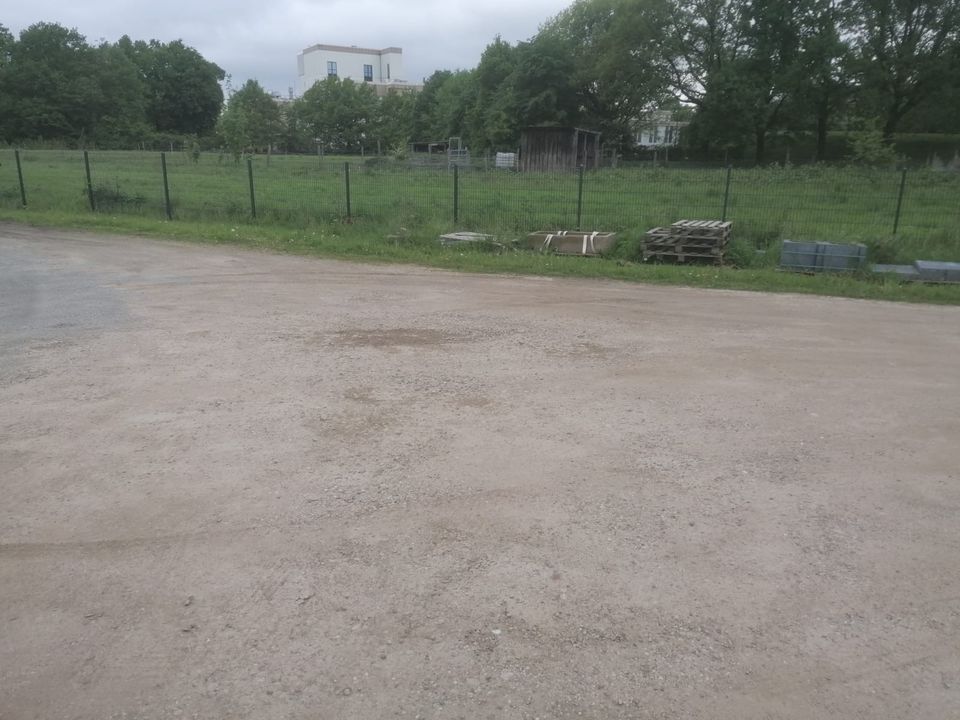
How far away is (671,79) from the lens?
2544 inches

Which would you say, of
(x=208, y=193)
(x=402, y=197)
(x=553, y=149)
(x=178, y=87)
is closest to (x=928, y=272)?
(x=402, y=197)

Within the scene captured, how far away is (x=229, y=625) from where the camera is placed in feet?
11.3

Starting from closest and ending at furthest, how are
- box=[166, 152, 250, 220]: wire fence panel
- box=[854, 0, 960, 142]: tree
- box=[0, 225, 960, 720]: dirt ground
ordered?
1. box=[0, 225, 960, 720]: dirt ground
2. box=[166, 152, 250, 220]: wire fence panel
3. box=[854, 0, 960, 142]: tree

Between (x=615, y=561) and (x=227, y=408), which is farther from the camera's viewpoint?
(x=227, y=408)

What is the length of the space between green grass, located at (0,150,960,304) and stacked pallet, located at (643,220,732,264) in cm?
43

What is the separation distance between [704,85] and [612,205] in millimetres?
49328

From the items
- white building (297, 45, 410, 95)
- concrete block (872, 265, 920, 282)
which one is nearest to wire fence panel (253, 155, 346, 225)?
concrete block (872, 265, 920, 282)

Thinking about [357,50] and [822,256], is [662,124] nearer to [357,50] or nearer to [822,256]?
[822,256]

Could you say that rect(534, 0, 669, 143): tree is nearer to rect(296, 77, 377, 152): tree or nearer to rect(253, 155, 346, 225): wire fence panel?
rect(296, 77, 377, 152): tree

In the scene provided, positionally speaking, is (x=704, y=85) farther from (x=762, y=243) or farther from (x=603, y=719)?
(x=603, y=719)

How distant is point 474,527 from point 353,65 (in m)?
174

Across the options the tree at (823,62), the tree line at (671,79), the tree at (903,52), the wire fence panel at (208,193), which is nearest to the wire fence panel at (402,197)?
the wire fence panel at (208,193)

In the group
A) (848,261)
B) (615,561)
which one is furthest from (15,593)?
(848,261)

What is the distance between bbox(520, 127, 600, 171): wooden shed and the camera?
160 ft
